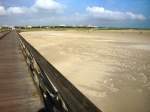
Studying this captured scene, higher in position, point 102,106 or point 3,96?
point 3,96

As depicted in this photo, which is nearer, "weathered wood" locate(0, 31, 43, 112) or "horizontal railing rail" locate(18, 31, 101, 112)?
"horizontal railing rail" locate(18, 31, 101, 112)

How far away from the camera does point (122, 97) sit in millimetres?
9828

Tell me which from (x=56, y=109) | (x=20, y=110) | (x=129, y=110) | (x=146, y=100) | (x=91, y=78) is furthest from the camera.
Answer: (x=91, y=78)

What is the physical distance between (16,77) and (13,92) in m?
2.29

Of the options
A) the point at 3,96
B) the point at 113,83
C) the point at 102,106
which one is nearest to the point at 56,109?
the point at 3,96

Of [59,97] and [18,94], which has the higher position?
[59,97]

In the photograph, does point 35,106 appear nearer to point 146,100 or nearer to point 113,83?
point 146,100

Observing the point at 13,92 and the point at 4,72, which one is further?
the point at 4,72

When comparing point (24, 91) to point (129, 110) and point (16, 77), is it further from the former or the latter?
point (129, 110)

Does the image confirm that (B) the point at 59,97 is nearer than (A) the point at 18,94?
Yes

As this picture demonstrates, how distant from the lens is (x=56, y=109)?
16.6 ft

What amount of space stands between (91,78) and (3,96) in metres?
6.67

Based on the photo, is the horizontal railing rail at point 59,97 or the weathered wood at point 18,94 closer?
the horizontal railing rail at point 59,97

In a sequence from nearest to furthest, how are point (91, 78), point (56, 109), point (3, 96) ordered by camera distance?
point (56, 109), point (3, 96), point (91, 78)
